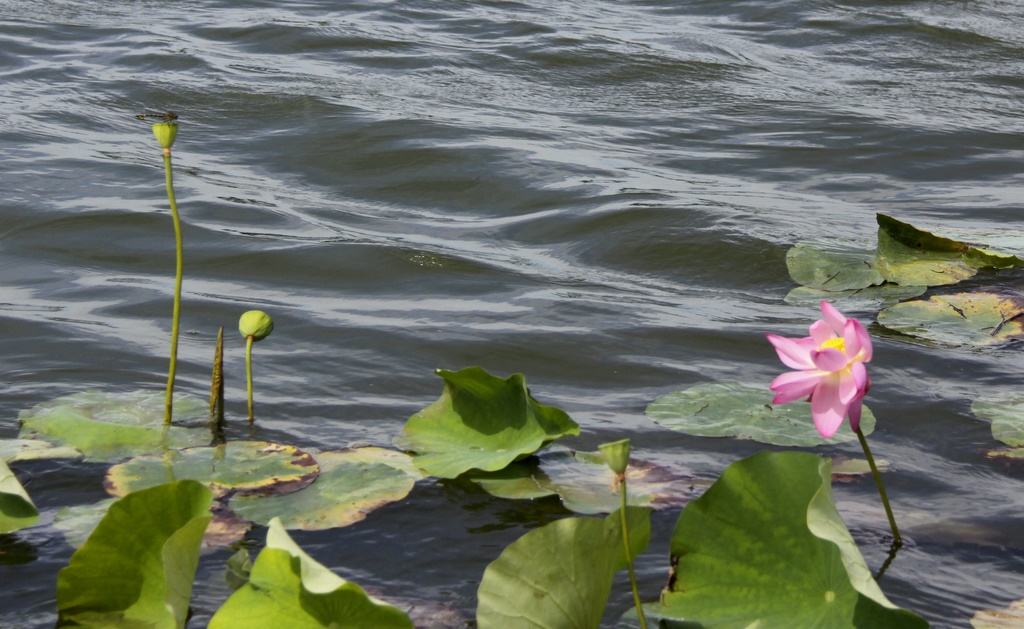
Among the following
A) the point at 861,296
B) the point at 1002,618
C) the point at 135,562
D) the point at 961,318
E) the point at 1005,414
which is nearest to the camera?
the point at 135,562

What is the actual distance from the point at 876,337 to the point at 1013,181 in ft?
6.25

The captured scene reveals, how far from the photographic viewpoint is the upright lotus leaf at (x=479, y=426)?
1.70 m

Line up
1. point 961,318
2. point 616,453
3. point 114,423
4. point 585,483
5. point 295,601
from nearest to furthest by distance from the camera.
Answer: point 616,453 → point 295,601 → point 585,483 → point 114,423 → point 961,318

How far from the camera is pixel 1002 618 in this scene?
4.66 feet

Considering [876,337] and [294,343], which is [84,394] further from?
[876,337]

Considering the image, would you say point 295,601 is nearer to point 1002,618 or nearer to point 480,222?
point 1002,618

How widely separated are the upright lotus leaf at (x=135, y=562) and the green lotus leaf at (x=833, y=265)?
6.58 feet

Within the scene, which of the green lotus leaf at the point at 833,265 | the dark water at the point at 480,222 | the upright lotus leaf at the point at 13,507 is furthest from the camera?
the green lotus leaf at the point at 833,265

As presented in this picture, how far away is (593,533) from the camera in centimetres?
122

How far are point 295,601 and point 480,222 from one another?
2.52 meters

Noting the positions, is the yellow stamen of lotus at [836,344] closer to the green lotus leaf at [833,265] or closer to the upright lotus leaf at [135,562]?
the upright lotus leaf at [135,562]

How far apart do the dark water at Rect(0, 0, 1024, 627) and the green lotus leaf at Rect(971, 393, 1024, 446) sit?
0.13 feet

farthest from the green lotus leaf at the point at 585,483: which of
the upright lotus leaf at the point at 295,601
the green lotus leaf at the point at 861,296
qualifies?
the green lotus leaf at the point at 861,296

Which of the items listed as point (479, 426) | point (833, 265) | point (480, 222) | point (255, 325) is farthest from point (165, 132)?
point (480, 222)
